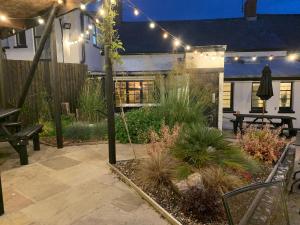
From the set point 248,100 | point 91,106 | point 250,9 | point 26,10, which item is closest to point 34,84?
point 91,106

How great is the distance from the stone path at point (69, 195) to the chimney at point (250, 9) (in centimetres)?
1228

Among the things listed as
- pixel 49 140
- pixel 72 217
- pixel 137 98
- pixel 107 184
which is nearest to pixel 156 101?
pixel 49 140

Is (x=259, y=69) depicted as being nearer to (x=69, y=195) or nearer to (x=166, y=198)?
(x=166, y=198)

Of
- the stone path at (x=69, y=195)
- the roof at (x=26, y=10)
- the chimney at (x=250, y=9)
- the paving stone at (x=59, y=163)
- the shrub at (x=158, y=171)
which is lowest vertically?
the stone path at (x=69, y=195)

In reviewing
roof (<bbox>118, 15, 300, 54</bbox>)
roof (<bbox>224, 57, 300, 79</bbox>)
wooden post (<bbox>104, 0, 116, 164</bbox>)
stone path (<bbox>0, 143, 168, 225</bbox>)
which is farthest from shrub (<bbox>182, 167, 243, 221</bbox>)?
roof (<bbox>118, 15, 300, 54</bbox>)

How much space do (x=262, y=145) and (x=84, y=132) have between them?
12.5 ft

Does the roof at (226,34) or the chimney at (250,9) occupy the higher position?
the chimney at (250,9)

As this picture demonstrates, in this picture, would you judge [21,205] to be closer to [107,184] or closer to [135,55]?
[107,184]

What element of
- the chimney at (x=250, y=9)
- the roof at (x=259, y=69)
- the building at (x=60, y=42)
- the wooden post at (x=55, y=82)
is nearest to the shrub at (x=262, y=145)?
the wooden post at (x=55, y=82)

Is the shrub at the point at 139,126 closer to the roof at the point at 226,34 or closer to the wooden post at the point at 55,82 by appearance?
the wooden post at the point at 55,82

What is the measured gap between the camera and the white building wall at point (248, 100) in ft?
34.9

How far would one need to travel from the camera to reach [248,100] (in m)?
10.9

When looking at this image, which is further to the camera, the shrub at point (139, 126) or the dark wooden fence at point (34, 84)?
the dark wooden fence at point (34, 84)

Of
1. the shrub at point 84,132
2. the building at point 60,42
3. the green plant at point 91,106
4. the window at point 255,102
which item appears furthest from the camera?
the window at point 255,102
